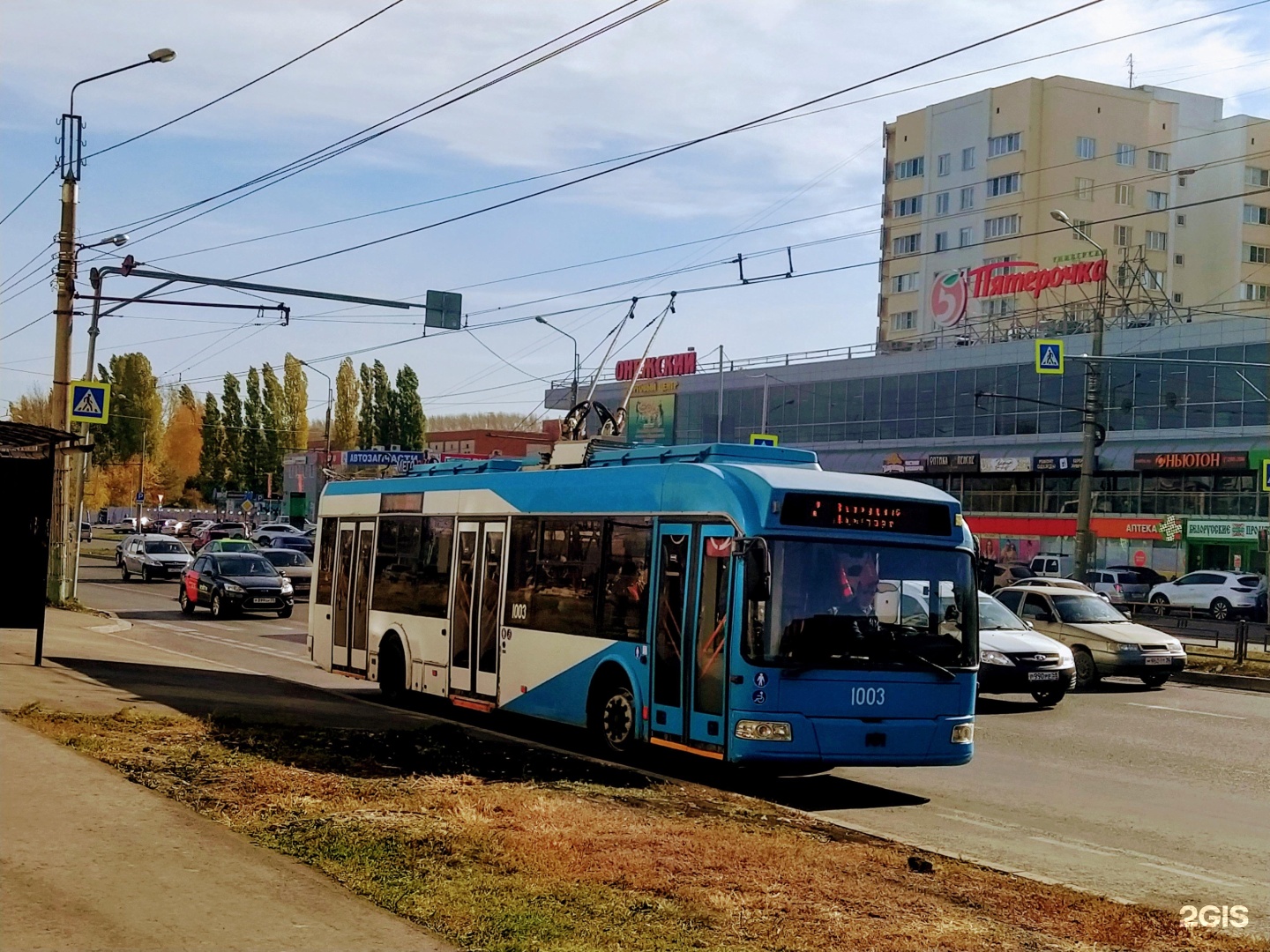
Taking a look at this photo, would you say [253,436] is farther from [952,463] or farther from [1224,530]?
[1224,530]

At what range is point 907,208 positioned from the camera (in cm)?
9694

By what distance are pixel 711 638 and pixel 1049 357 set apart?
29.1 meters

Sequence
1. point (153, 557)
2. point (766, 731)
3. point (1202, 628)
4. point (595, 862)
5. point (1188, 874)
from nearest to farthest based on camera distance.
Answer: point (595, 862) → point (1188, 874) → point (766, 731) → point (1202, 628) → point (153, 557)

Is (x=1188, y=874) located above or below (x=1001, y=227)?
below

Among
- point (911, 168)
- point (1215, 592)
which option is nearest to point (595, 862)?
point (1215, 592)

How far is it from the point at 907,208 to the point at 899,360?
2363 centimetres

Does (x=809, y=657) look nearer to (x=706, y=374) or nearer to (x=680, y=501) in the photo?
(x=680, y=501)

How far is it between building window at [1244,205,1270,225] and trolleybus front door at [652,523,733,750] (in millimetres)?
89062

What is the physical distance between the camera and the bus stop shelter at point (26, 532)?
1688 cm

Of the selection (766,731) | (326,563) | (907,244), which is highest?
(907,244)

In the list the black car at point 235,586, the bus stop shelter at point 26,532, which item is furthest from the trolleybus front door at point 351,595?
the black car at point 235,586

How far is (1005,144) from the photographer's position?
8988 cm

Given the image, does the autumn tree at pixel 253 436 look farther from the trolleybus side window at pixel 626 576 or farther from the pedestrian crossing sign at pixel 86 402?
the trolleybus side window at pixel 626 576

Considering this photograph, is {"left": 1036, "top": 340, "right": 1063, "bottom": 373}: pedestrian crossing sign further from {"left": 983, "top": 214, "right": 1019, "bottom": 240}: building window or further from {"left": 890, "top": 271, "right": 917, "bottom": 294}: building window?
{"left": 890, "top": 271, "right": 917, "bottom": 294}: building window
